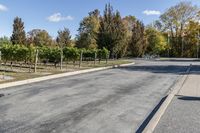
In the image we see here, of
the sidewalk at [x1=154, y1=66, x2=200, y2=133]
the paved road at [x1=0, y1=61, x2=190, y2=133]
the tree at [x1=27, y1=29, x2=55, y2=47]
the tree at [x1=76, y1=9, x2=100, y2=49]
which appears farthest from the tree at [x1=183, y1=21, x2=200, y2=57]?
the sidewalk at [x1=154, y1=66, x2=200, y2=133]

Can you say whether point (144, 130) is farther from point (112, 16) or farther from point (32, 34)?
point (32, 34)

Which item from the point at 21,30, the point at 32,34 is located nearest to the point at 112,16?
the point at 21,30

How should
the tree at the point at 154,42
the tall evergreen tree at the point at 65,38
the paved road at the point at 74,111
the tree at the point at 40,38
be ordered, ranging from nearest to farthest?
the paved road at the point at 74,111
the tall evergreen tree at the point at 65,38
the tree at the point at 40,38
the tree at the point at 154,42

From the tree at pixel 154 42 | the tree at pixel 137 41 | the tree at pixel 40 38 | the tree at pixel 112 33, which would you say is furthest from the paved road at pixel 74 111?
the tree at pixel 154 42

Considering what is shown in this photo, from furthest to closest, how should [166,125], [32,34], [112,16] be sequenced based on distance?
[32,34] → [112,16] → [166,125]

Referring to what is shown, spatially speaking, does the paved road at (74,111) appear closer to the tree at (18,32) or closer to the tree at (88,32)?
the tree at (18,32)

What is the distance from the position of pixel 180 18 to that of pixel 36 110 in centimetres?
8221

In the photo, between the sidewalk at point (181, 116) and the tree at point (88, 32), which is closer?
the sidewalk at point (181, 116)

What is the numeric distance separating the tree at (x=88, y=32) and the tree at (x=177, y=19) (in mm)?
28892

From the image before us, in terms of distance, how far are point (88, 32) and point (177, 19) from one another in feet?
109

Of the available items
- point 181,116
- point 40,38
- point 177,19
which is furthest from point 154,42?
point 181,116

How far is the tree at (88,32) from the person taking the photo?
61.7 meters

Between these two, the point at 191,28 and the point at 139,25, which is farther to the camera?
the point at 191,28

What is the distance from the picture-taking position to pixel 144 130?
21.6 ft
